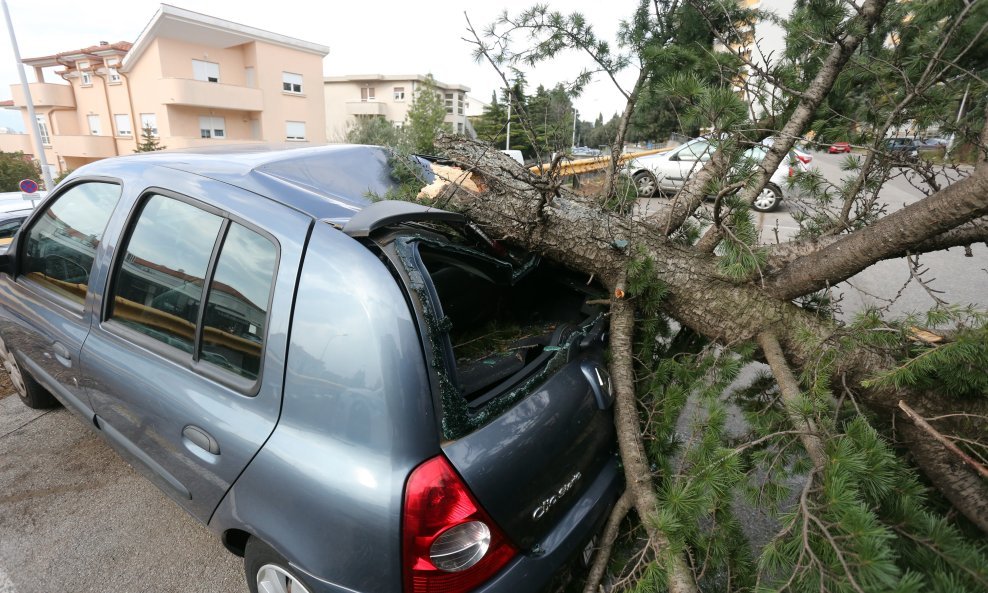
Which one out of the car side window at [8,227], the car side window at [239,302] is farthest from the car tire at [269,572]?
the car side window at [8,227]

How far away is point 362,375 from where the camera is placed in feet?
4.22

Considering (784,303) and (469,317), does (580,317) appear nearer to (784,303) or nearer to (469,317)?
(469,317)

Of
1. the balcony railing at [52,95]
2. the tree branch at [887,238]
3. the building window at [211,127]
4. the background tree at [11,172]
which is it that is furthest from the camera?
the balcony railing at [52,95]

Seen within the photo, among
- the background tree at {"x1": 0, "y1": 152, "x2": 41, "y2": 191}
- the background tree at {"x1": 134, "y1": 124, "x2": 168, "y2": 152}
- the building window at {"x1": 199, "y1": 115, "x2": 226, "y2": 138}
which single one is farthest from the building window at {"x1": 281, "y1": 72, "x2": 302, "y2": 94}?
the background tree at {"x1": 0, "y1": 152, "x2": 41, "y2": 191}

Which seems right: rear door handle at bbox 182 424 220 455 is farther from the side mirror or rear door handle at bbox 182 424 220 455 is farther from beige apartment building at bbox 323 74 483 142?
beige apartment building at bbox 323 74 483 142

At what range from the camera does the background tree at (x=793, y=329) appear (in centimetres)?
122

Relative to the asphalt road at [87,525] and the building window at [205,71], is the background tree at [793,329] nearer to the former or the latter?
the asphalt road at [87,525]

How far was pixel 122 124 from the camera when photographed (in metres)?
27.2

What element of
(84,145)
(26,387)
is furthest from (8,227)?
(84,145)

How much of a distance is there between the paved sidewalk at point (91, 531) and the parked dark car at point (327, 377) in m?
A: 0.53

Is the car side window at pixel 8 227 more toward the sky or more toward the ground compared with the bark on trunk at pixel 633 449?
more toward the ground

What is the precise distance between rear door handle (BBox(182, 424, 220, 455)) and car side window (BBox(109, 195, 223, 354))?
0.30 m

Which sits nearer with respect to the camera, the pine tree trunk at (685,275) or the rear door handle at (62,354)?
the pine tree trunk at (685,275)

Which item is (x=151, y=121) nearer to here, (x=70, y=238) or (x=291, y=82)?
(x=291, y=82)
